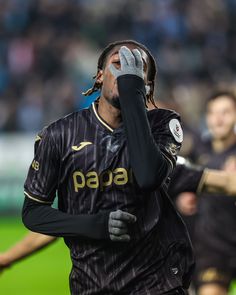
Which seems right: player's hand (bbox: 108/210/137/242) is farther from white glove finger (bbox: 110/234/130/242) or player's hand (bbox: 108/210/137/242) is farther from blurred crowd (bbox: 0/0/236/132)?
blurred crowd (bbox: 0/0/236/132)

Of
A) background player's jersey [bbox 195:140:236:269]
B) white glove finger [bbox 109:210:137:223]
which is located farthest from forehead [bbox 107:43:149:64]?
background player's jersey [bbox 195:140:236:269]

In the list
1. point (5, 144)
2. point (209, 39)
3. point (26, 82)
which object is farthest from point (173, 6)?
point (5, 144)

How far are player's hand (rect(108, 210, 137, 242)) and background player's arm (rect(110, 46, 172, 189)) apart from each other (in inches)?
6.5

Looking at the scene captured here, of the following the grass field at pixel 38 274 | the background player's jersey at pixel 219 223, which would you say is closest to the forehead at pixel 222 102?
the background player's jersey at pixel 219 223

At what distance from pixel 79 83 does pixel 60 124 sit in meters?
15.1

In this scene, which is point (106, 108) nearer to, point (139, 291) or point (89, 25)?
point (139, 291)

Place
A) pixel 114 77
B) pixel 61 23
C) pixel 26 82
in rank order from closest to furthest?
1. pixel 114 77
2. pixel 26 82
3. pixel 61 23

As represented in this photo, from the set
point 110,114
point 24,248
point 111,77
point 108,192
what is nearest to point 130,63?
point 111,77

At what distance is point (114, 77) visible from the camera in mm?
4527

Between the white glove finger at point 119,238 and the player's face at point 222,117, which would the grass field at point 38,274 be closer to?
the player's face at point 222,117

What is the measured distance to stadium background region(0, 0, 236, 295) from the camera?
1820 centimetres

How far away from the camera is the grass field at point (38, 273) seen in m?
10.8

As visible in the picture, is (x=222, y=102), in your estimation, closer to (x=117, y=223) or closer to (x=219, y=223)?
(x=219, y=223)

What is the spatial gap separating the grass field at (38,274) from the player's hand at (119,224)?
5331 mm
